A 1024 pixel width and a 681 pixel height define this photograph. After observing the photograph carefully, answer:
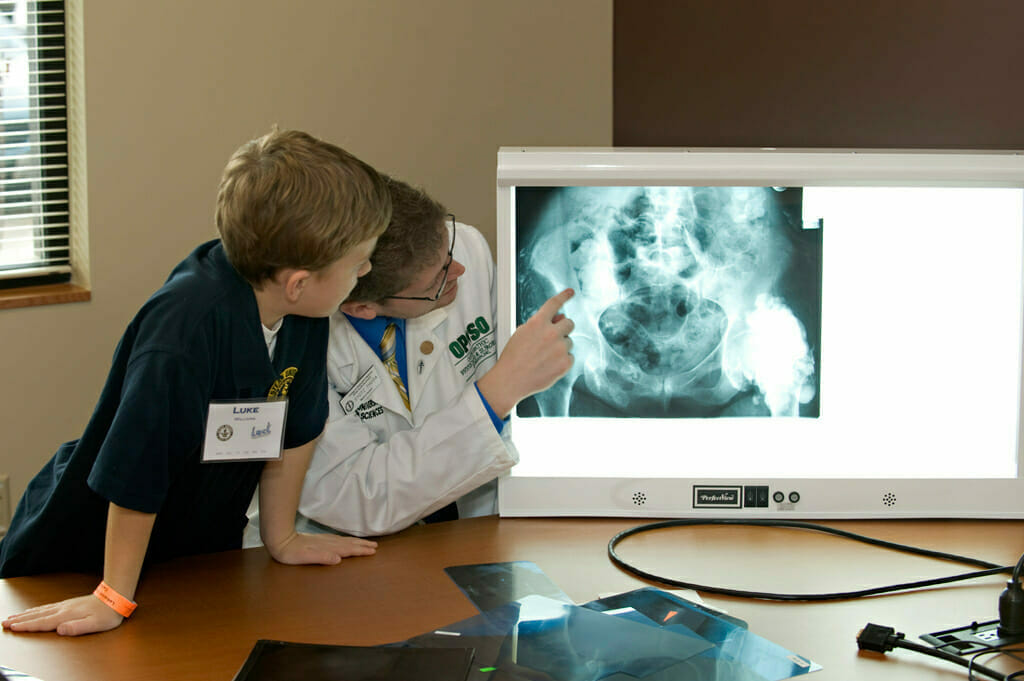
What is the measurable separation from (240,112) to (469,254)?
1.10 meters

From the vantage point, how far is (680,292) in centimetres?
138

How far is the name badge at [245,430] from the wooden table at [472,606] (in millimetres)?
176

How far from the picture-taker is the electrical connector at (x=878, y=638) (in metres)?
1.03

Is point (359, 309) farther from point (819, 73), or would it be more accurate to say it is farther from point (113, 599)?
point (819, 73)

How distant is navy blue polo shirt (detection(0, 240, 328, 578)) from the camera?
3.57 ft

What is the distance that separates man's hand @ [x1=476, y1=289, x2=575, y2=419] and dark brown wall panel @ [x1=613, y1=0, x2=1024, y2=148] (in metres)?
1.21

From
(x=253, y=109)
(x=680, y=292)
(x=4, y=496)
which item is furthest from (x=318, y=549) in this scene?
(x=253, y=109)

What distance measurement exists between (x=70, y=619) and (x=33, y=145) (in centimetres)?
174

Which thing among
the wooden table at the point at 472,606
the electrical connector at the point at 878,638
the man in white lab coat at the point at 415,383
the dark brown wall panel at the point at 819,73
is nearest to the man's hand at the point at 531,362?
the man in white lab coat at the point at 415,383

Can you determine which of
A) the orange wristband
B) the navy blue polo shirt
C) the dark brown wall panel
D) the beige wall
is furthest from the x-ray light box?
the beige wall

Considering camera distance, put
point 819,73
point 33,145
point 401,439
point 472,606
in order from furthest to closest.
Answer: point 33,145 < point 819,73 < point 401,439 < point 472,606

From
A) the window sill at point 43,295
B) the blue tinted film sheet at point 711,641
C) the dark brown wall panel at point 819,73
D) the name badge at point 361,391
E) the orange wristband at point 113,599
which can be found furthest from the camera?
the window sill at point 43,295

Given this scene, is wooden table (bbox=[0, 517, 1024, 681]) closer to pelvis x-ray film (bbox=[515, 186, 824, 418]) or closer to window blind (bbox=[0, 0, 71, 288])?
pelvis x-ray film (bbox=[515, 186, 824, 418])

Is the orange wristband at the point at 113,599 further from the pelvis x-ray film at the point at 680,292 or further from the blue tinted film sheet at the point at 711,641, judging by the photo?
the pelvis x-ray film at the point at 680,292
